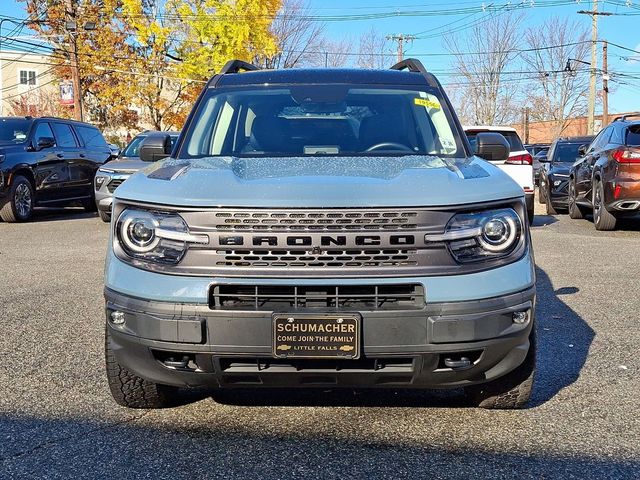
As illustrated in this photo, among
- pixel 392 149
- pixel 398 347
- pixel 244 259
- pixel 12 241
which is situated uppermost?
pixel 392 149

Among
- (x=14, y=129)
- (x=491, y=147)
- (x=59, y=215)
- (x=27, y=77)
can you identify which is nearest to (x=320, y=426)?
(x=491, y=147)

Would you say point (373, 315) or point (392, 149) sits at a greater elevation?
point (392, 149)

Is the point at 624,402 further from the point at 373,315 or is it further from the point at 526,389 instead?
the point at 373,315

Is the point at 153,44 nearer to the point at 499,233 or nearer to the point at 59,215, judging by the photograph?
the point at 59,215

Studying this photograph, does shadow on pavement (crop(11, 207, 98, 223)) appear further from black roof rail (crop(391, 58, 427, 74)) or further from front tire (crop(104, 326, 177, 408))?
front tire (crop(104, 326, 177, 408))

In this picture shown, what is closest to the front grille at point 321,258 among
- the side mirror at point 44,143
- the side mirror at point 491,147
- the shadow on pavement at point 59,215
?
the side mirror at point 491,147

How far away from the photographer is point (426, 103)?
4.61 metres

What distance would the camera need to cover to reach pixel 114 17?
1355 inches

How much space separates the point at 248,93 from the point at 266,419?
2146mm

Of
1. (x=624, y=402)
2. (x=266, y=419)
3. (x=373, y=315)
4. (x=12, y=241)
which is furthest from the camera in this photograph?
(x=12, y=241)

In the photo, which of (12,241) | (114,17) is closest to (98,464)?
(12,241)

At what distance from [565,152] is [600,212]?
4.92 metres

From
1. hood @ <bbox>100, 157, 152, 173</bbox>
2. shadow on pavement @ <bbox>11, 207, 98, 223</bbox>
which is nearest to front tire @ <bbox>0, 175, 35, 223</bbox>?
shadow on pavement @ <bbox>11, 207, 98, 223</bbox>

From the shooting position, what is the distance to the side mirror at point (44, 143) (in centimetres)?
1370
